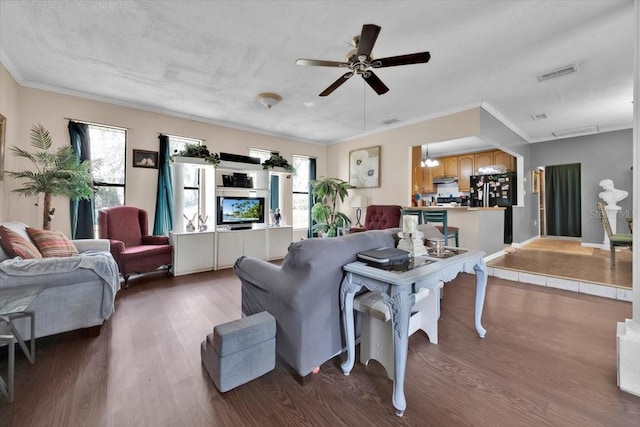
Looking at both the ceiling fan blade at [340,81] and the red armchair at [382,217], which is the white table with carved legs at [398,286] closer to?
the ceiling fan blade at [340,81]

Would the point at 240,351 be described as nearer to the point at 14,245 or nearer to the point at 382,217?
the point at 14,245

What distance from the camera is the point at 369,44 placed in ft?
6.84

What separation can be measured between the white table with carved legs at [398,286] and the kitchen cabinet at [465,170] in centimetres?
619

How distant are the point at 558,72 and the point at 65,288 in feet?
18.0

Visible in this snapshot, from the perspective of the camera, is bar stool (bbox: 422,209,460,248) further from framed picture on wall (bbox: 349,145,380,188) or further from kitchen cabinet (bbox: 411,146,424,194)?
framed picture on wall (bbox: 349,145,380,188)

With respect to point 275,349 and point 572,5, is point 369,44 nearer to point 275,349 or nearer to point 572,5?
point 572,5

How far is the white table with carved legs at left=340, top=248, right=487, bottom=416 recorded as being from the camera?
1310 mm

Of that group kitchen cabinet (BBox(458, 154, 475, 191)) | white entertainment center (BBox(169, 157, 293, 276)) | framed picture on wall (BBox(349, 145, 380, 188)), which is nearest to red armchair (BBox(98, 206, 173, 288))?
white entertainment center (BBox(169, 157, 293, 276))

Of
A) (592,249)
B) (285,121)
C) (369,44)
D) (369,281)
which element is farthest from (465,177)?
(369,281)

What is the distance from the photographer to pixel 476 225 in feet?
13.9

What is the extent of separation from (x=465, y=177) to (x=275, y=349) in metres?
7.30

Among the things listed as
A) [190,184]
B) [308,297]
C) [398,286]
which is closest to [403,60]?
[398,286]

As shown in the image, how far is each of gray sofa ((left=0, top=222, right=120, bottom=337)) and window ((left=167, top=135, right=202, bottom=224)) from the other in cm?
258

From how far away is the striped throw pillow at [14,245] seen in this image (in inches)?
81.0
